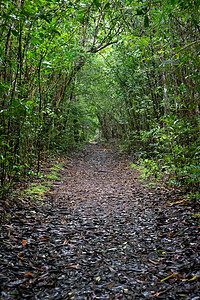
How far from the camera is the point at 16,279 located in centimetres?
218

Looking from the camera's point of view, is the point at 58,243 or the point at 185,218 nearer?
the point at 58,243

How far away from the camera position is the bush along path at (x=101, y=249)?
215cm

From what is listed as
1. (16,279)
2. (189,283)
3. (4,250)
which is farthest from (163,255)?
(4,250)

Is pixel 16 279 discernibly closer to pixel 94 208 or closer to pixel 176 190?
pixel 94 208

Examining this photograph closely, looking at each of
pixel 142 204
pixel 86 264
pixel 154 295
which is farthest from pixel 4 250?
pixel 142 204

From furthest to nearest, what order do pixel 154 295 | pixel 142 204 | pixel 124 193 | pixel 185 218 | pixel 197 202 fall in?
pixel 124 193 < pixel 142 204 < pixel 197 202 < pixel 185 218 < pixel 154 295

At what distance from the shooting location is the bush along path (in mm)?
2148

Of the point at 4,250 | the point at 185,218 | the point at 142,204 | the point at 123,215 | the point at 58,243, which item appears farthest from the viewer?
the point at 142,204

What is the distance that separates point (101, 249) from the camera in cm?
303

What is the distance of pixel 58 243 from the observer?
10.2 feet

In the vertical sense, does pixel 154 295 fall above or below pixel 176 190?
below

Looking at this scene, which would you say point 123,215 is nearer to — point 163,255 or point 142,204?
point 142,204

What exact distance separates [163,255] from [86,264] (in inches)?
38.0

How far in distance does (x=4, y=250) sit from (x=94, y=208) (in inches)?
93.4
